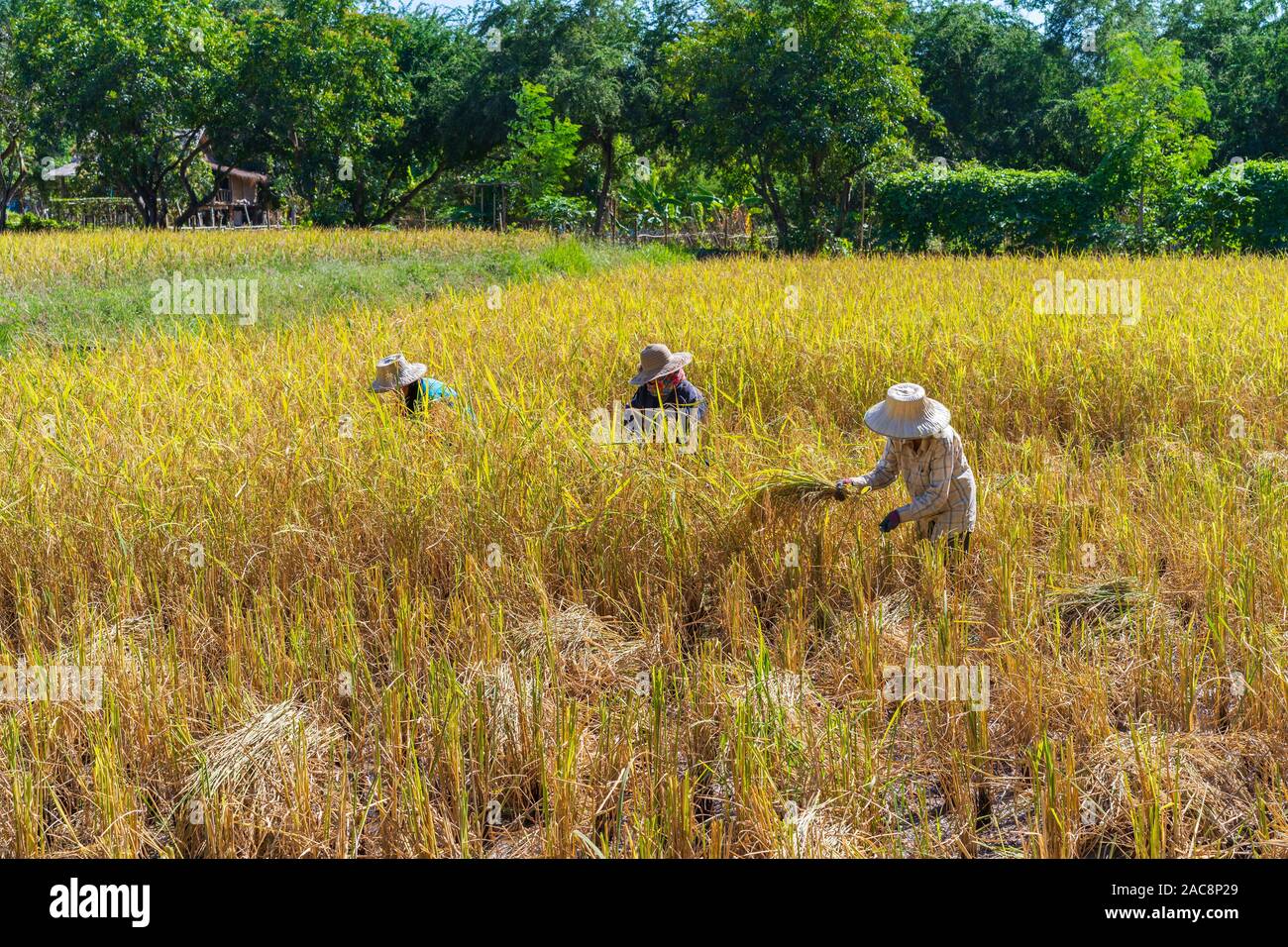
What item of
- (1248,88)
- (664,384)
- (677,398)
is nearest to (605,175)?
(1248,88)

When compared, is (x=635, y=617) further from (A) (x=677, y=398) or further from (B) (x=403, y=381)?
(B) (x=403, y=381)

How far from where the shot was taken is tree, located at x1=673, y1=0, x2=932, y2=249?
57.9ft

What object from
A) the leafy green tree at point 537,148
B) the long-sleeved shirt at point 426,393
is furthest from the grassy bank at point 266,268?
the leafy green tree at point 537,148

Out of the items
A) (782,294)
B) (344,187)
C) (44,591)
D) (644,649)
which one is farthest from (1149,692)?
(344,187)

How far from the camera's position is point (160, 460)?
426 centimetres

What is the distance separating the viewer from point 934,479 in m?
3.36

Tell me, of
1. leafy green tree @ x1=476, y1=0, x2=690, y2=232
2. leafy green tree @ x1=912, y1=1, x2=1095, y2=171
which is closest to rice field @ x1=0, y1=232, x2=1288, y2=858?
leafy green tree @ x1=476, y1=0, x2=690, y2=232

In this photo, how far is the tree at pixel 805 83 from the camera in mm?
17656

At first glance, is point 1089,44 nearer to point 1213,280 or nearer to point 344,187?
point 1213,280

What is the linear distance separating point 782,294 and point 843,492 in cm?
610

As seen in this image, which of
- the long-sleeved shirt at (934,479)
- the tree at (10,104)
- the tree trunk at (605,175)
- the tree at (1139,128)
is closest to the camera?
the long-sleeved shirt at (934,479)

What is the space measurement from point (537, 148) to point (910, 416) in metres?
19.8

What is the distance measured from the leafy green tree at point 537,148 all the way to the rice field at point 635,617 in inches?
661

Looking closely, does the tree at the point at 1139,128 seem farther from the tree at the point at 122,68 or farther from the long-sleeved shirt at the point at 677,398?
the tree at the point at 122,68
